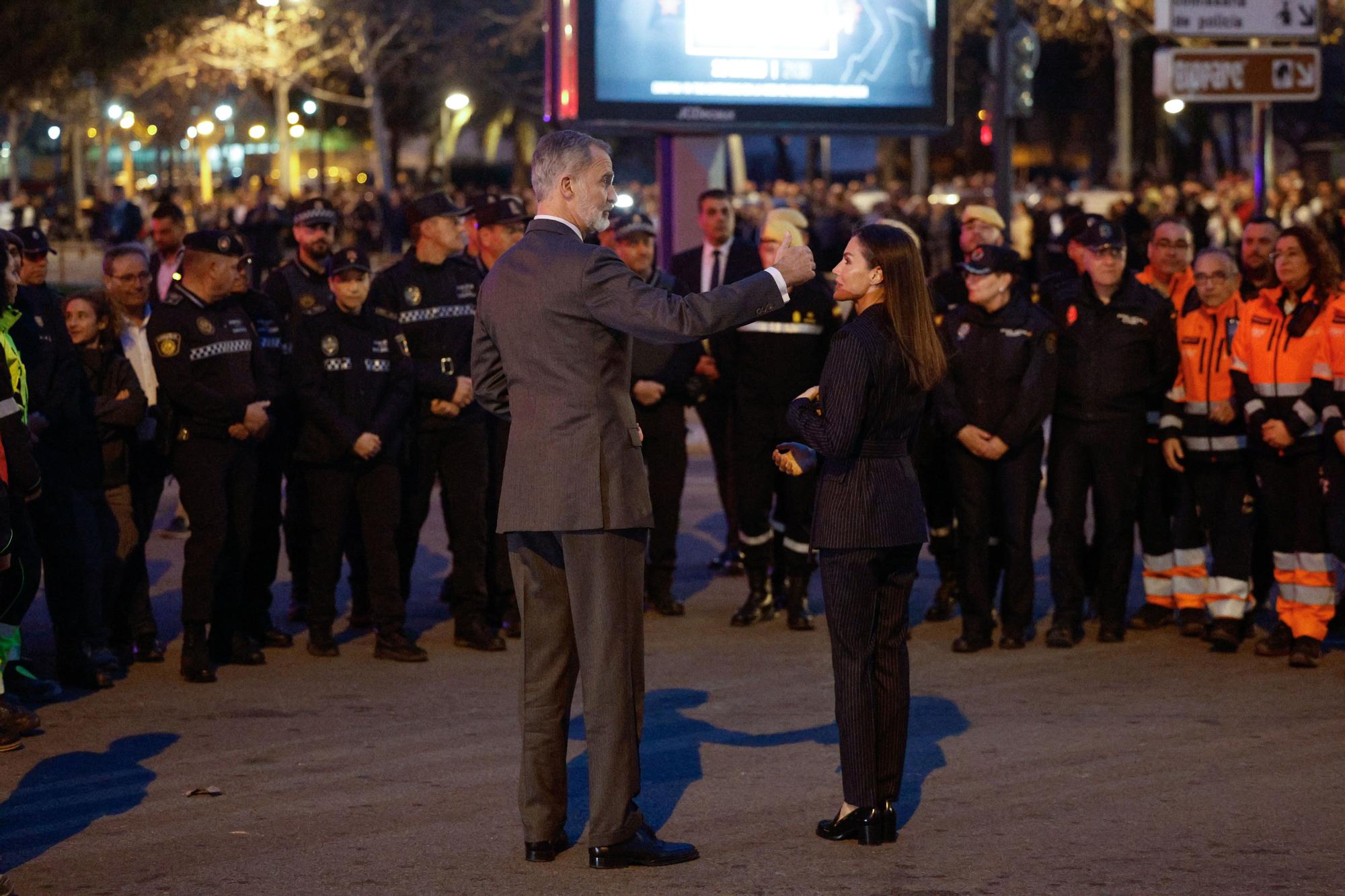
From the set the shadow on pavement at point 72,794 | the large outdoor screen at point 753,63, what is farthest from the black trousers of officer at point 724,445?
the large outdoor screen at point 753,63

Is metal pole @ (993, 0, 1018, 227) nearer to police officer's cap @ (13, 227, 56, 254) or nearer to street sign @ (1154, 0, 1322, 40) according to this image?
street sign @ (1154, 0, 1322, 40)

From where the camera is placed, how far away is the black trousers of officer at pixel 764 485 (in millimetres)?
9625

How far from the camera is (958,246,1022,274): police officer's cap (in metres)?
8.87

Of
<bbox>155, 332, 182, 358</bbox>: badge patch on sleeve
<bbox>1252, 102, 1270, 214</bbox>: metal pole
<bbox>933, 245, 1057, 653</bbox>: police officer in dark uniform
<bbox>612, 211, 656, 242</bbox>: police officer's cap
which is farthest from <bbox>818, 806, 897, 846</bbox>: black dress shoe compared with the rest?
<bbox>1252, 102, 1270, 214</bbox>: metal pole

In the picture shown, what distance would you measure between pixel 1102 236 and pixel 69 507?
505cm

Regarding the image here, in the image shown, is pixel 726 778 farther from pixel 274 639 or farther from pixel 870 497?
pixel 274 639

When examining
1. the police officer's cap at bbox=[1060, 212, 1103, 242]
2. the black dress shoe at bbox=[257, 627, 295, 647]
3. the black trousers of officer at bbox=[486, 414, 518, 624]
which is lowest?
the black dress shoe at bbox=[257, 627, 295, 647]

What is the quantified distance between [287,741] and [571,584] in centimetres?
218

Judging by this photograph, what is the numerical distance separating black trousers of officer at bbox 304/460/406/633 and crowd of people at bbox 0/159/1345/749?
0.05 feet

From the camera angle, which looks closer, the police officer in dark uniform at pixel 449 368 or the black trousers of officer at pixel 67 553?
the black trousers of officer at pixel 67 553

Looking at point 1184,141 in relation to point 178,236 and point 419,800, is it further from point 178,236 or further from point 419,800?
point 419,800

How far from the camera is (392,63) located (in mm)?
55438

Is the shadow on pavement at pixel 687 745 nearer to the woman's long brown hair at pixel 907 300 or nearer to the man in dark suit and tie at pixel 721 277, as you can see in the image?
the woman's long brown hair at pixel 907 300

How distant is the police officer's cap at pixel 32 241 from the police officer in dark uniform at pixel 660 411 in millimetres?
2867
